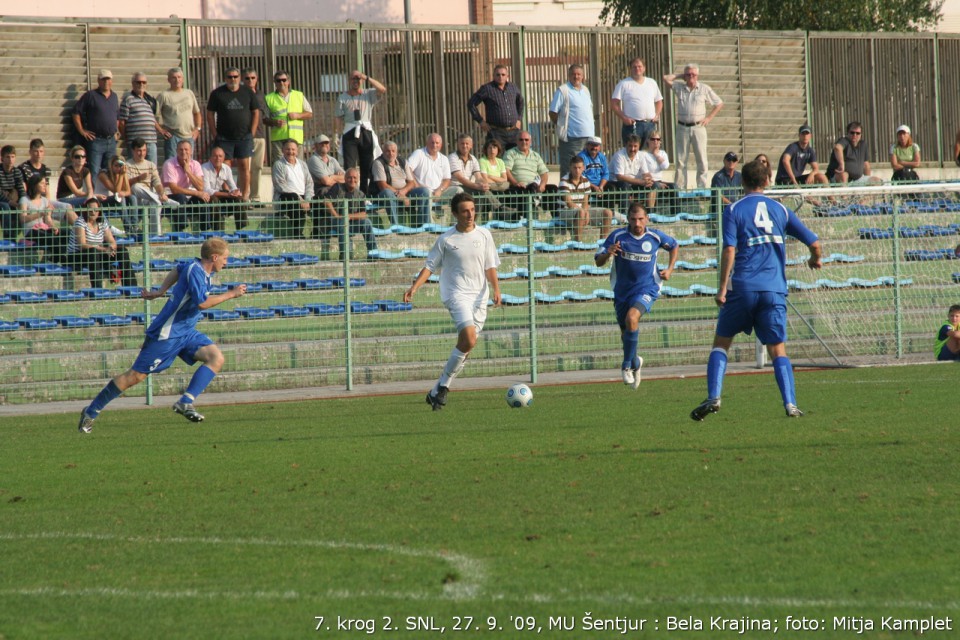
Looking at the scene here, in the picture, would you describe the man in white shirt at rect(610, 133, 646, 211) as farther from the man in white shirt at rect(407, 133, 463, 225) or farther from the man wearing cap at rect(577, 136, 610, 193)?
the man in white shirt at rect(407, 133, 463, 225)

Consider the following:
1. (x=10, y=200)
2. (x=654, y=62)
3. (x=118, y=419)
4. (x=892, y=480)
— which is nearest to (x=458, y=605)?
(x=892, y=480)

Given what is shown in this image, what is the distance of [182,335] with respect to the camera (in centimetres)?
1302

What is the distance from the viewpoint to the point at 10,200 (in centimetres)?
1753

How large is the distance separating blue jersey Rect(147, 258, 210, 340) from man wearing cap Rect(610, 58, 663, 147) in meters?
10.6

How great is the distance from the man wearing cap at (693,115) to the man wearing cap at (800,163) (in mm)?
1349

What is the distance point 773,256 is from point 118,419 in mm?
7142

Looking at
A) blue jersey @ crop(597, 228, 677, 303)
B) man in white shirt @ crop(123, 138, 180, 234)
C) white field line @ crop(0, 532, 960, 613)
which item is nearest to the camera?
white field line @ crop(0, 532, 960, 613)

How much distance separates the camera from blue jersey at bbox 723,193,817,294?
10.9 meters

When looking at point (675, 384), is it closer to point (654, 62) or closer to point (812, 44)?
point (654, 62)

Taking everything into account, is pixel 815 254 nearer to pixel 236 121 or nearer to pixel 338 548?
pixel 338 548

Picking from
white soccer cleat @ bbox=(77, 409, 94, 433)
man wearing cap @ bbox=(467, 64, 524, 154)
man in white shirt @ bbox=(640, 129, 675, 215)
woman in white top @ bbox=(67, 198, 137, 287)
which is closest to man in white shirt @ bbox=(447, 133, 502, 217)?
man wearing cap @ bbox=(467, 64, 524, 154)

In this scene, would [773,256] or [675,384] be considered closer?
[773,256]

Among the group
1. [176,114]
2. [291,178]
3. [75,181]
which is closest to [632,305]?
[291,178]

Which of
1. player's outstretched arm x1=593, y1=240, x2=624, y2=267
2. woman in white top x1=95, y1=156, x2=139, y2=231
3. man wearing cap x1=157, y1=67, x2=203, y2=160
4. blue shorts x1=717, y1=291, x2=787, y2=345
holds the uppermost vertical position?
man wearing cap x1=157, y1=67, x2=203, y2=160
